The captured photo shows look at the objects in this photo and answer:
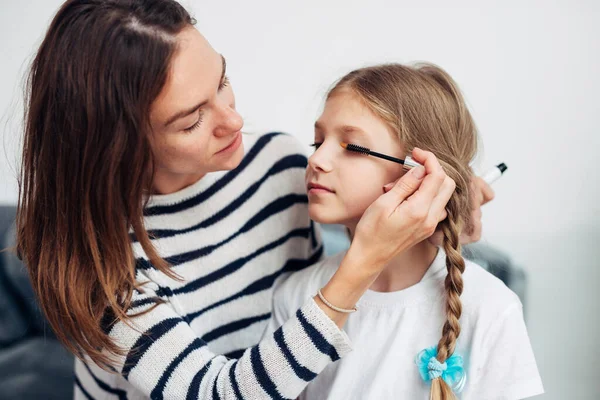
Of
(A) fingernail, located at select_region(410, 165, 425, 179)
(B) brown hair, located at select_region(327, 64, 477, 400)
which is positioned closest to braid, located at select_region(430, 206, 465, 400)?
(B) brown hair, located at select_region(327, 64, 477, 400)

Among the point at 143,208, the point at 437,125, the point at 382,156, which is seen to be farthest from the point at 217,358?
the point at 437,125

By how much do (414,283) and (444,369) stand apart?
18 centimetres

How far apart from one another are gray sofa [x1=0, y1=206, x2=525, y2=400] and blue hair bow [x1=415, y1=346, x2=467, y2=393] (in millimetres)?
514

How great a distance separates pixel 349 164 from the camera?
A: 1.06 metres

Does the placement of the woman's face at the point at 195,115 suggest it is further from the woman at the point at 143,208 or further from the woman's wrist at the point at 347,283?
the woman's wrist at the point at 347,283

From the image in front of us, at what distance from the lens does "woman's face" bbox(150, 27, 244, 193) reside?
99 centimetres

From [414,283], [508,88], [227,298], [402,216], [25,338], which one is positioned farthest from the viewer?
[508,88]

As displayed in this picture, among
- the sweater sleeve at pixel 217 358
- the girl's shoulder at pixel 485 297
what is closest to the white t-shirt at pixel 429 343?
the girl's shoulder at pixel 485 297

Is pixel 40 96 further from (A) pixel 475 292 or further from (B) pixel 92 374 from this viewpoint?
(A) pixel 475 292

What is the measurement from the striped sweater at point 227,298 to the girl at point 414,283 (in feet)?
0.54

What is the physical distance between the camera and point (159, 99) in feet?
3.25

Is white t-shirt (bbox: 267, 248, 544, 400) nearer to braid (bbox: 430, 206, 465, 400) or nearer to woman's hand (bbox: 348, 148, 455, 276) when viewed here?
braid (bbox: 430, 206, 465, 400)

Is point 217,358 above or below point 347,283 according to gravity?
below

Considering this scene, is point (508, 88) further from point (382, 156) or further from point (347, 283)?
point (347, 283)
